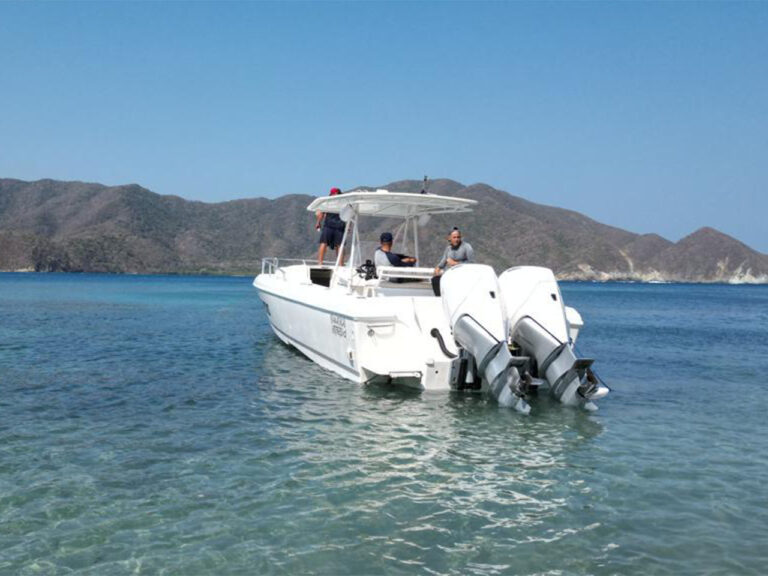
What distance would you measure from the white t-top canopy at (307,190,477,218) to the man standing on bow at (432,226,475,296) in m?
0.92

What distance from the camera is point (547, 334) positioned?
9.31 metres

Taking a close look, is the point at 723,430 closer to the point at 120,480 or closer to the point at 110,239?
the point at 120,480

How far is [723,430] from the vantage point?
9.10 metres

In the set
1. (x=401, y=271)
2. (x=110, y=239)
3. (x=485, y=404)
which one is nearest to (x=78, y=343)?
(x=401, y=271)

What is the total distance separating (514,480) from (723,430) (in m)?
4.27

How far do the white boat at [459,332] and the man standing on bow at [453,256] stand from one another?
14.1 inches


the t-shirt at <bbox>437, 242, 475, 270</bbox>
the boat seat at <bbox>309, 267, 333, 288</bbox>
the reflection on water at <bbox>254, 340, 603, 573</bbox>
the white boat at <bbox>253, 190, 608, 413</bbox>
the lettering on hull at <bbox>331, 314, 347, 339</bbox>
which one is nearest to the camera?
the reflection on water at <bbox>254, 340, 603, 573</bbox>

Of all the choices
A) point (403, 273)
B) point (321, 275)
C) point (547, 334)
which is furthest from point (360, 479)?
point (321, 275)

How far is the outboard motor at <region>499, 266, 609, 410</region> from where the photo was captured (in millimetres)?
9242

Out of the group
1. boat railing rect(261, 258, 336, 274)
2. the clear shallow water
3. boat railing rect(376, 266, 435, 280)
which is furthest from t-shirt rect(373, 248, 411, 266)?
boat railing rect(261, 258, 336, 274)

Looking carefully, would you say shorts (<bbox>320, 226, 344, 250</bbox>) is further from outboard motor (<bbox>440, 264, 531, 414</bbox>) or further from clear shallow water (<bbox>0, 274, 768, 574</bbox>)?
outboard motor (<bbox>440, 264, 531, 414</bbox>)

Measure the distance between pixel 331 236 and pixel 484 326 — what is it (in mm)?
7084

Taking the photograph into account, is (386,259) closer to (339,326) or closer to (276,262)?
(339,326)

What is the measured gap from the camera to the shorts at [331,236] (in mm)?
15344
